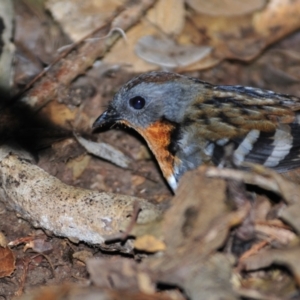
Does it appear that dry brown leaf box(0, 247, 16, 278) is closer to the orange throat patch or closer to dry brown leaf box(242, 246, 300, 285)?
Answer: the orange throat patch

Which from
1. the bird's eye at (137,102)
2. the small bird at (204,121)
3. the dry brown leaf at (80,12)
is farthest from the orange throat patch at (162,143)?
the dry brown leaf at (80,12)

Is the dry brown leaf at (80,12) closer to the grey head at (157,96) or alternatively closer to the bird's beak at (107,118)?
the bird's beak at (107,118)

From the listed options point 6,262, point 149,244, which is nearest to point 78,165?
point 6,262

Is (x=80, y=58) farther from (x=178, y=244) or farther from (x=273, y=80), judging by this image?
(x=178, y=244)

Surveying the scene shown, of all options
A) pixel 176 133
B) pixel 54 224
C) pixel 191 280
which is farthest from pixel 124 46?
pixel 191 280

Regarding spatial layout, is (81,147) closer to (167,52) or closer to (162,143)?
(162,143)

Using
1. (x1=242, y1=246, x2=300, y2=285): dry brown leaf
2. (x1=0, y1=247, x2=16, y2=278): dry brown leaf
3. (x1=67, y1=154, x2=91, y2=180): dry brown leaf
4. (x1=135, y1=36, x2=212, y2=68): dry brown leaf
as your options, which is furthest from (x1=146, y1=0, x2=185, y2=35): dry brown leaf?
(x1=242, y1=246, x2=300, y2=285): dry brown leaf
